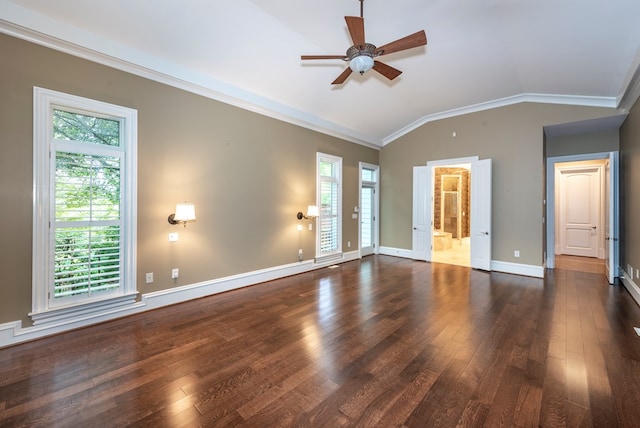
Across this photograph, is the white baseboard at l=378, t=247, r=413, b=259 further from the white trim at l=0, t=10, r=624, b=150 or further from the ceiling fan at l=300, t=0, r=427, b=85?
the ceiling fan at l=300, t=0, r=427, b=85

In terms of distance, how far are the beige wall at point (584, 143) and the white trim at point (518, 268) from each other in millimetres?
2619

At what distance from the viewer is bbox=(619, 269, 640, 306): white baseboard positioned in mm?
3854

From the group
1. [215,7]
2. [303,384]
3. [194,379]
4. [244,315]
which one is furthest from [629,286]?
[215,7]

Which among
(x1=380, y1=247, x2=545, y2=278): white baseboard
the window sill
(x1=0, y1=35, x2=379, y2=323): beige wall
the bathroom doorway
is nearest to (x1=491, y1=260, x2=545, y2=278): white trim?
(x1=380, y1=247, x2=545, y2=278): white baseboard

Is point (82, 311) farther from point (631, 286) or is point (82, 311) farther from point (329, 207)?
point (631, 286)

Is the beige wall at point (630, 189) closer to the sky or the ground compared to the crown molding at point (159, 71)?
closer to the ground

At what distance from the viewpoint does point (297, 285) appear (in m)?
4.62

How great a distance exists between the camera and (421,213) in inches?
264

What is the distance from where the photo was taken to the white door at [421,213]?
6.61 meters

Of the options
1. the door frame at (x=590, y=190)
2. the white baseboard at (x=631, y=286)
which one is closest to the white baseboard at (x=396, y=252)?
the white baseboard at (x=631, y=286)

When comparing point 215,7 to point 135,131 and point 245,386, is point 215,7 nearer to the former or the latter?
point 135,131

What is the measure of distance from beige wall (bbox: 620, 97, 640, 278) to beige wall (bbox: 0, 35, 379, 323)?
4966mm

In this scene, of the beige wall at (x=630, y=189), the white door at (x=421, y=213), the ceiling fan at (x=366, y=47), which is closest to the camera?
the ceiling fan at (x=366, y=47)

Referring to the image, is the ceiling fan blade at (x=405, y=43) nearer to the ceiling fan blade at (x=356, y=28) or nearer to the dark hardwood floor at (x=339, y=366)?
the ceiling fan blade at (x=356, y=28)
